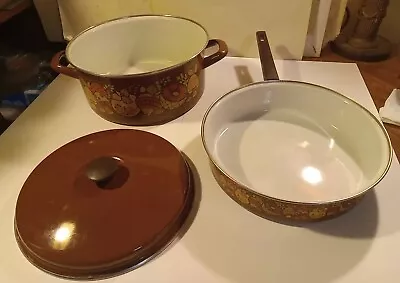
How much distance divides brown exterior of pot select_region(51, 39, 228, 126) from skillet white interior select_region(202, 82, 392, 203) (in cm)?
6

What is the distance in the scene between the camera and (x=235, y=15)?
26.2 inches

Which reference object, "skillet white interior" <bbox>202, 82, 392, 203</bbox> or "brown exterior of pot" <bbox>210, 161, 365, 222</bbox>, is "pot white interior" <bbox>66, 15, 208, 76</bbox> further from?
"brown exterior of pot" <bbox>210, 161, 365, 222</bbox>

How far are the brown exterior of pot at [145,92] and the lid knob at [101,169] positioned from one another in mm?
99

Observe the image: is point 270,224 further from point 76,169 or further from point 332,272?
point 76,169

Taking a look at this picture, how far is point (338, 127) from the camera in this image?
53cm

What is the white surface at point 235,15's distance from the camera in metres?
0.65

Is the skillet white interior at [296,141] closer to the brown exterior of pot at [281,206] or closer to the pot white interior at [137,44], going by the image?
the brown exterior of pot at [281,206]

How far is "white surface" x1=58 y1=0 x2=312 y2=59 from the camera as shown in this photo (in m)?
0.65

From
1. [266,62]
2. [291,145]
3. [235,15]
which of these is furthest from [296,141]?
[235,15]

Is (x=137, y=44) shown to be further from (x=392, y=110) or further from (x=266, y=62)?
(x=392, y=110)

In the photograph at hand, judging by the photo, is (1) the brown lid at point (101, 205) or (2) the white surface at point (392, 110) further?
(2) the white surface at point (392, 110)

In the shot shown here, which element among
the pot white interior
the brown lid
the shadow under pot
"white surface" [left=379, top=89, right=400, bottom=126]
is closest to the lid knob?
the brown lid

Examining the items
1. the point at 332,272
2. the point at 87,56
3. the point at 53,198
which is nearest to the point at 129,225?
the point at 53,198

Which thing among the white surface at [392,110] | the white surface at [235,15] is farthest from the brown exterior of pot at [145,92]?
the white surface at [392,110]
